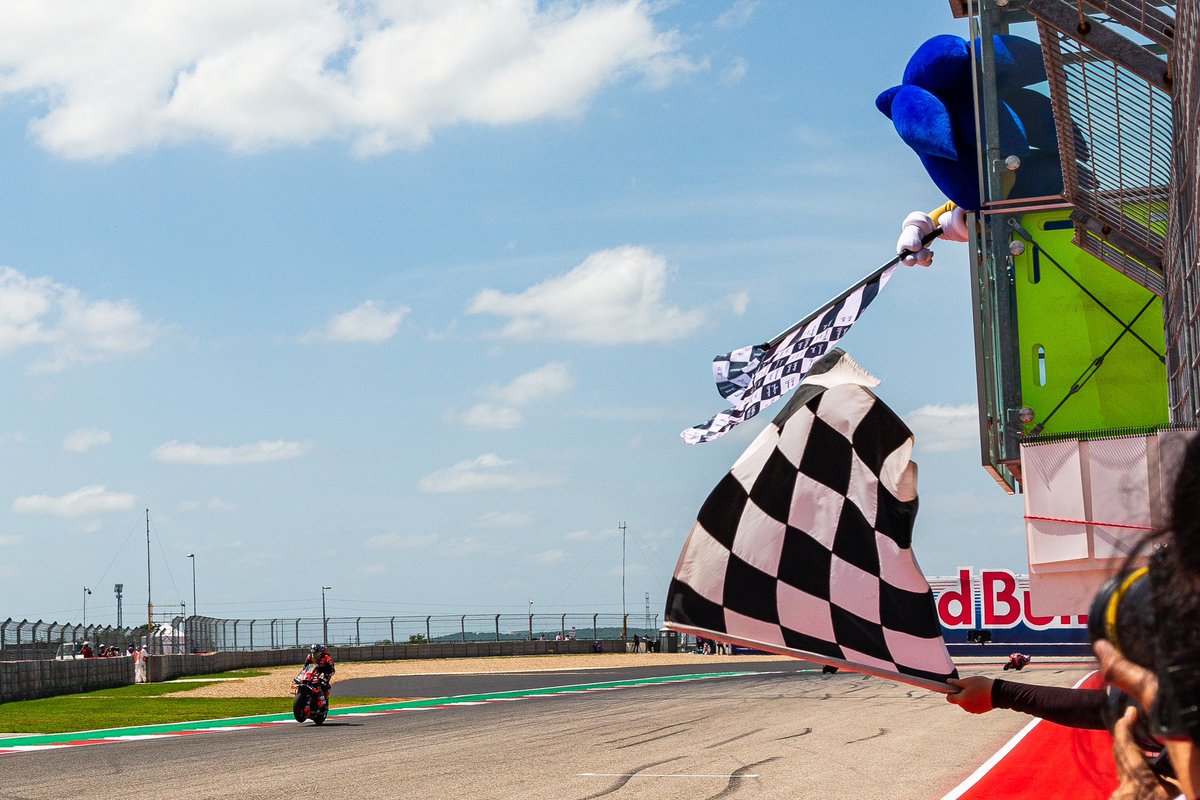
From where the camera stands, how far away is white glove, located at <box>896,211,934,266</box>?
16.5 ft

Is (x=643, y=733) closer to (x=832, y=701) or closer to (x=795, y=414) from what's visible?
(x=832, y=701)

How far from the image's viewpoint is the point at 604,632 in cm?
5325

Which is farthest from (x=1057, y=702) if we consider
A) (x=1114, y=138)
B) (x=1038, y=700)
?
(x=1114, y=138)

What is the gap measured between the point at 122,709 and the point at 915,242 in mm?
20583

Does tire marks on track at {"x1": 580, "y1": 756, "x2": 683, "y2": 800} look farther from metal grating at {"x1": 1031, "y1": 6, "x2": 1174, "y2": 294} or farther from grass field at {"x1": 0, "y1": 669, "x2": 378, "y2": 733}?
grass field at {"x1": 0, "y1": 669, "x2": 378, "y2": 733}

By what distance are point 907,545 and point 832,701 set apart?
1816cm

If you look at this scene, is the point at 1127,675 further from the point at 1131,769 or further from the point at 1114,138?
the point at 1114,138

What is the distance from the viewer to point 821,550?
9.59 feet

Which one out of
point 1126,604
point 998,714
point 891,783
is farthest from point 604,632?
point 1126,604

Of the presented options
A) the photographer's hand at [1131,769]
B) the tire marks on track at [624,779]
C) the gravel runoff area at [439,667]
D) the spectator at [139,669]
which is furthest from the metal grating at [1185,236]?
the spectator at [139,669]

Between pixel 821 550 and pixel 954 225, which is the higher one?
pixel 954 225

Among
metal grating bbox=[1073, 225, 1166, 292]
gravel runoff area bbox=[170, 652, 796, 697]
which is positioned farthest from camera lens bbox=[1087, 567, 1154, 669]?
gravel runoff area bbox=[170, 652, 796, 697]

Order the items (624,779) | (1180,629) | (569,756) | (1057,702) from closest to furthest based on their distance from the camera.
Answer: (1180,629) → (1057,702) → (624,779) → (569,756)

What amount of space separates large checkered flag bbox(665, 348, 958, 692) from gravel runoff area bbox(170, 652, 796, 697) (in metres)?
24.9
